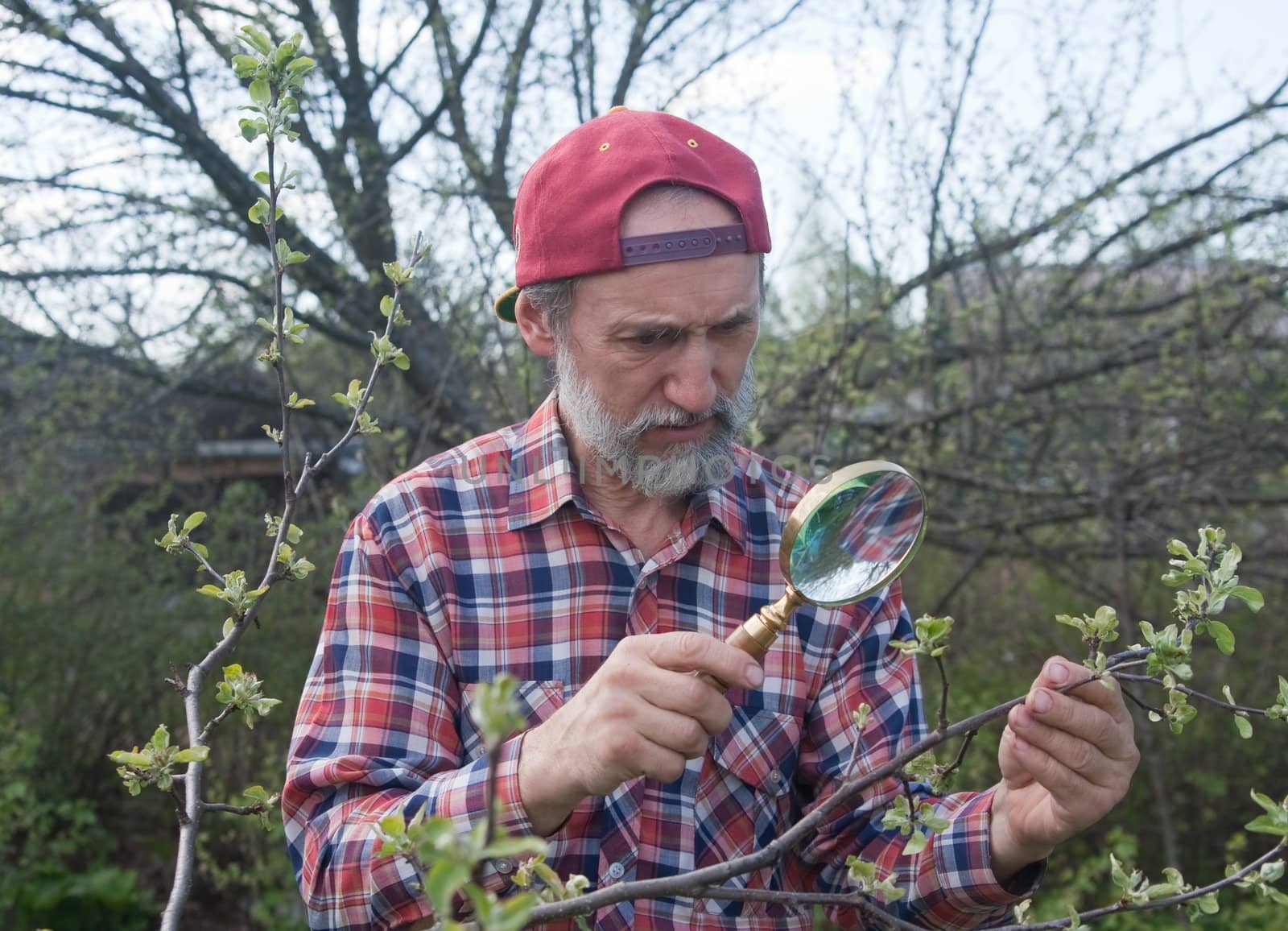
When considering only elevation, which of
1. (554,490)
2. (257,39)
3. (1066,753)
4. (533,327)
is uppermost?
(257,39)

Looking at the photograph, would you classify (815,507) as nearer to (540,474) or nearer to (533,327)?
(540,474)

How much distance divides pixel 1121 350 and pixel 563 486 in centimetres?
386

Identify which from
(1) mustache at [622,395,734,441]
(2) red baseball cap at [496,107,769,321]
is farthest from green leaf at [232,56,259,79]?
(1) mustache at [622,395,734,441]

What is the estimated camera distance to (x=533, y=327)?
85.2 inches

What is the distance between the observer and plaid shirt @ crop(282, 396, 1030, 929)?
1.73m

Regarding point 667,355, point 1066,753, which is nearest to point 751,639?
point 1066,753

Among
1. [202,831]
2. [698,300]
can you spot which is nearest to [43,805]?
[202,831]

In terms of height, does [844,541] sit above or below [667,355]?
below

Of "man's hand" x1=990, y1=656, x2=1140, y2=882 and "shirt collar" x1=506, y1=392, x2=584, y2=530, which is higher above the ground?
"shirt collar" x1=506, y1=392, x2=584, y2=530

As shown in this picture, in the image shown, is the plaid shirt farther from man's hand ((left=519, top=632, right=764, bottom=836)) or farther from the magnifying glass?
the magnifying glass

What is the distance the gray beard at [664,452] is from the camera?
1936 millimetres

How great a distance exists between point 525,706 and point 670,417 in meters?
0.54

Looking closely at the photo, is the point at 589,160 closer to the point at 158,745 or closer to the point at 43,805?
the point at 158,745

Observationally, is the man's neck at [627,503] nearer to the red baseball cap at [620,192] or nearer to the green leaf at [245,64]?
the red baseball cap at [620,192]
